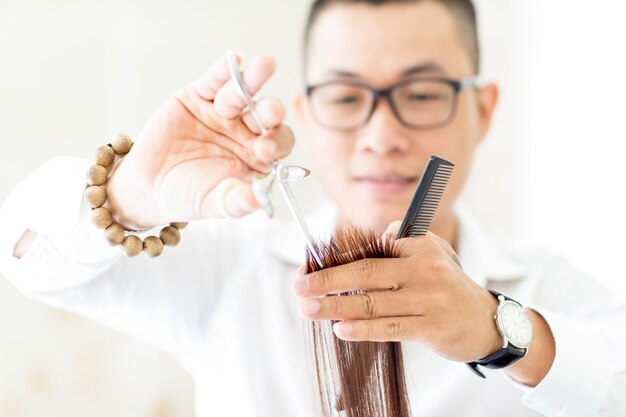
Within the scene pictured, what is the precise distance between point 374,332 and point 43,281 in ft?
1.80

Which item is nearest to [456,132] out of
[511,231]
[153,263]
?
[153,263]

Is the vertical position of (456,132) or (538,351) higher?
(456,132)

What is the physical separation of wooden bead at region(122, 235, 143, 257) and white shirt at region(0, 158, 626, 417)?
0.09 m

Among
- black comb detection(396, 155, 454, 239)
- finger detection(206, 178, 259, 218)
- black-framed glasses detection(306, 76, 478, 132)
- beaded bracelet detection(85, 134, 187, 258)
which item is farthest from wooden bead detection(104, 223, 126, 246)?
black-framed glasses detection(306, 76, 478, 132)

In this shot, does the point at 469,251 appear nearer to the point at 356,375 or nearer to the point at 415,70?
the point at 415,70

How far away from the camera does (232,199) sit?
0.71 meters

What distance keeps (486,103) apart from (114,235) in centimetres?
89

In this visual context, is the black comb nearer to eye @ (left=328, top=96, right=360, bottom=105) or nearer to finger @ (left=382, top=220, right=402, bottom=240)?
finger @ (left=382, top=220, right=402, bottom=240)

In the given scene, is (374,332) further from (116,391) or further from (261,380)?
(116,391)

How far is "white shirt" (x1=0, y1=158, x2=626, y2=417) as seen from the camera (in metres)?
0.88

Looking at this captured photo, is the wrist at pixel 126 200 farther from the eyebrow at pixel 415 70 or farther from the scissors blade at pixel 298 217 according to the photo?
the eyebrow at pixel 415 70

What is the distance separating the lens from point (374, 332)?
66 centimetres

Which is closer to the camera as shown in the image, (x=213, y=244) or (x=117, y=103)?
(x=213, y=244)

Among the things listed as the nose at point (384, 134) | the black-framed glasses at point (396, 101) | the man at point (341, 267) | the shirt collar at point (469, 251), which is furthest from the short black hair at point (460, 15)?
the shirt collar at point (469, 251)
